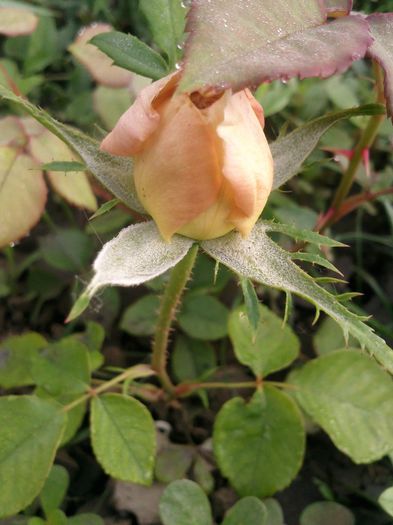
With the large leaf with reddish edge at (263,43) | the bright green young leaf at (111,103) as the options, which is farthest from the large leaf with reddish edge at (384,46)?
the bright green young leaf at (111,103)

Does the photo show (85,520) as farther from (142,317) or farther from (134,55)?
(134,55)

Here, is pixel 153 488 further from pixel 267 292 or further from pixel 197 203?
pixel 197 203

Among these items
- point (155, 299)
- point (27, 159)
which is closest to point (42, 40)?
point (27, 159)

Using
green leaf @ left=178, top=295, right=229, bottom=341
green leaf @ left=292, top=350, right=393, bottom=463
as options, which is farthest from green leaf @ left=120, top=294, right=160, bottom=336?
green leaf @ left=292, top=350, right=393, bottom=463

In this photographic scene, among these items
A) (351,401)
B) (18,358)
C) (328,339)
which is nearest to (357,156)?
(328,339)

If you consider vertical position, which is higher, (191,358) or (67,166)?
(67,166)

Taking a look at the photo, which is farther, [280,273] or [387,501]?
[387,501]

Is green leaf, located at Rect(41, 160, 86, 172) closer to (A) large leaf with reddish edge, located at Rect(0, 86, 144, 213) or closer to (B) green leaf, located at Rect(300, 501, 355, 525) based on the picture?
(A) large leaf with reddish edge, located at Rect(0, 86, 144, 213)

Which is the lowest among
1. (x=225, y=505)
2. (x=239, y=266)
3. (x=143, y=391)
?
(x=225, y=505)
